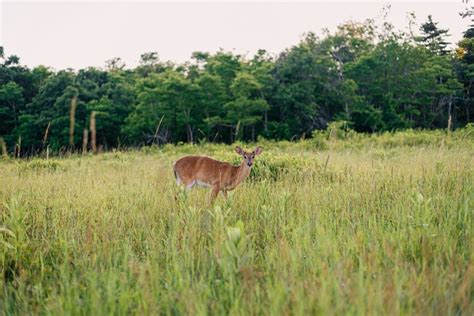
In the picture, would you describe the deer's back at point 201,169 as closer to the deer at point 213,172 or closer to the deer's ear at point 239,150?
the deer at point 213,172

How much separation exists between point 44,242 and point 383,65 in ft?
122

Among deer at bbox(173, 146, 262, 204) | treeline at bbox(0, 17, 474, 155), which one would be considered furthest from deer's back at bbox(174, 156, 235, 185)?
treeline at bbox(0, 17, 474, 155)

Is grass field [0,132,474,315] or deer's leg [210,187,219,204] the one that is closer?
grass field [0,132,474,315]

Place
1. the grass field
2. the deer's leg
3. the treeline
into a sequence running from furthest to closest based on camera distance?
the treeline
the deer's leg
the grass field

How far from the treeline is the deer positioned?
84.3 ft

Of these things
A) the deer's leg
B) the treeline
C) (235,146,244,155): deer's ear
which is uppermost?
the treeline

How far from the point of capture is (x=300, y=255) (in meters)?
3.04

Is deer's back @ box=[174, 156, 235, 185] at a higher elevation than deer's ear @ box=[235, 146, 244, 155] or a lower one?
lower

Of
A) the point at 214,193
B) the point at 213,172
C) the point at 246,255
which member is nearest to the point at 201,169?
the point at 213,172

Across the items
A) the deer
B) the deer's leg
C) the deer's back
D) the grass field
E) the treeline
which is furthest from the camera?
the treeline

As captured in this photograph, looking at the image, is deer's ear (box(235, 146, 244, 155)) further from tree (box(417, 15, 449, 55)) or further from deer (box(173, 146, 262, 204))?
Result: tree (box(417, 15, 449, 55))

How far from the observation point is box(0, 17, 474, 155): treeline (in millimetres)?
34031

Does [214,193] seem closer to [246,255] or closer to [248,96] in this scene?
[246,255]

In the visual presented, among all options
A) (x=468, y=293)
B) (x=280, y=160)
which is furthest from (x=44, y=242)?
(x=280, y=160)
